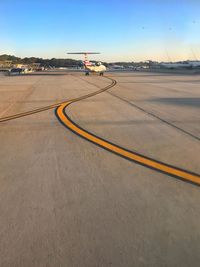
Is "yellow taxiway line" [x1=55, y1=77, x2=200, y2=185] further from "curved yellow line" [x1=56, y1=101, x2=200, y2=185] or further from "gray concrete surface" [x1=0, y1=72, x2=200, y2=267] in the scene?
"gray concrete surface" [x1=0, y1=72, x2=200, y2=267]

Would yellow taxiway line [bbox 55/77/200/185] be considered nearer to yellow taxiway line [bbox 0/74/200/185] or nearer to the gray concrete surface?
yellow taxiway line [bbox 0/74/200/185]

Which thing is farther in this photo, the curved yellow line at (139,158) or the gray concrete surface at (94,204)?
the curved yellow line at (139,158)

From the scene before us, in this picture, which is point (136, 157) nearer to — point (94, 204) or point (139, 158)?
point (139, 158)

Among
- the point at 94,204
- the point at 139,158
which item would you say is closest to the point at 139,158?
the point at 139,158

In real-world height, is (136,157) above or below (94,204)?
below

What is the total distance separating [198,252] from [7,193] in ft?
8.68

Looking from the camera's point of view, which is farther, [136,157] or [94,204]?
[136,157]

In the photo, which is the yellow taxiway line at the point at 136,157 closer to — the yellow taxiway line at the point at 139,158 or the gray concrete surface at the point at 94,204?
the yellow taxiway line at the point at 139,158

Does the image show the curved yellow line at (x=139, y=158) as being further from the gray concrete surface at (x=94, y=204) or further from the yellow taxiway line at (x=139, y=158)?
the gray concrete surface at (x=94, y=204)

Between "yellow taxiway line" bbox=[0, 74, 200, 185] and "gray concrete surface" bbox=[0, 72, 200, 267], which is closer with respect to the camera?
"gray concrete surface" bbox=[0, 72, 200, 267]

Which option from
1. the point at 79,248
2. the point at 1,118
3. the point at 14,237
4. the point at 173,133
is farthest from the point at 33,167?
the point at 1,118

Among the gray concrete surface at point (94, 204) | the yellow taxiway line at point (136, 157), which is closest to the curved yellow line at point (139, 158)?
the yellow taxiway line at point (136, 157)

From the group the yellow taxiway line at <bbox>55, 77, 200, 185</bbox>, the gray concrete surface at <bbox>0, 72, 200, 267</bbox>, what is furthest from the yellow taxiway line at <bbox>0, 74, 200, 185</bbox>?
the gray concrete surface at <bbox>0, 72, 200, 267</bbox>

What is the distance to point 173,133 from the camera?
7.94 m
